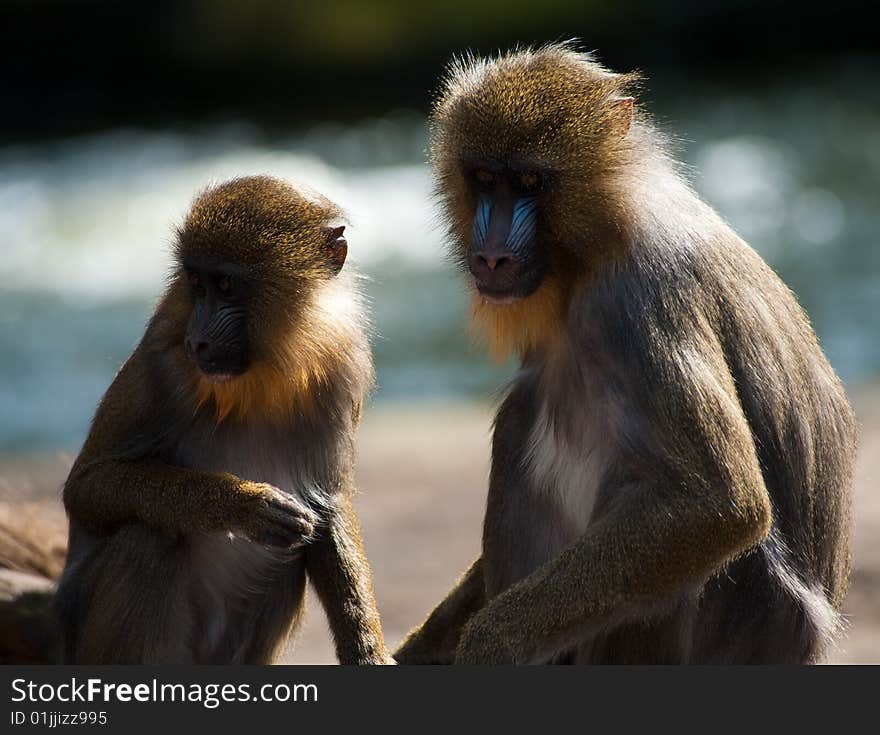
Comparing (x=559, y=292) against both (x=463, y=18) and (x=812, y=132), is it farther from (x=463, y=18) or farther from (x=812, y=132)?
(x=463, y=18)

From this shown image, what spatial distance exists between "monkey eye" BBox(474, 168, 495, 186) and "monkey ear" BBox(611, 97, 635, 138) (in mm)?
584

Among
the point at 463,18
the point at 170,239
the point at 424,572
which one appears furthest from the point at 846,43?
the point at 170,239

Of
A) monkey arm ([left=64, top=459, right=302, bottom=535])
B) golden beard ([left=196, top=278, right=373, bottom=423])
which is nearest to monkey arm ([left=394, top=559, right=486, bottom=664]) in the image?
golden beard ([left=196, top=278, right=373, bottom=423])

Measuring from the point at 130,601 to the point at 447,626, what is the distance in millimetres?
1666

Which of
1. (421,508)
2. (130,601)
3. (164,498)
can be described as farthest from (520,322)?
(421,508)

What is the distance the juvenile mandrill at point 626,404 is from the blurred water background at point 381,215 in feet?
34.8

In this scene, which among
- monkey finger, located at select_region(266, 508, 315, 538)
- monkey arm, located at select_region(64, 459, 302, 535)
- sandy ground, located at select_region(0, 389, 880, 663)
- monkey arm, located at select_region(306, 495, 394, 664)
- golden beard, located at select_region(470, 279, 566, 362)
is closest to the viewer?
golden beard, located at select_region(470, 279, 566, 362)

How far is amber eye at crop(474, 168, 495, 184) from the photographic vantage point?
632 cm

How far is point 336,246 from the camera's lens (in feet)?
23.7

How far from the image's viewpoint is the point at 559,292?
20.9 ft

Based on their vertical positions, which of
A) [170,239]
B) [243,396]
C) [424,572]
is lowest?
[424,572]

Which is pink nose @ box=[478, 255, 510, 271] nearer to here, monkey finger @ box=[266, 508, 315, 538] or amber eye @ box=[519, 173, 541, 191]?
amber eye @ box=[519, 173, 541, 191]

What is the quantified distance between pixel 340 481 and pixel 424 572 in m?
3.72

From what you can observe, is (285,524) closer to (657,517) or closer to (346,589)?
(346,589)
